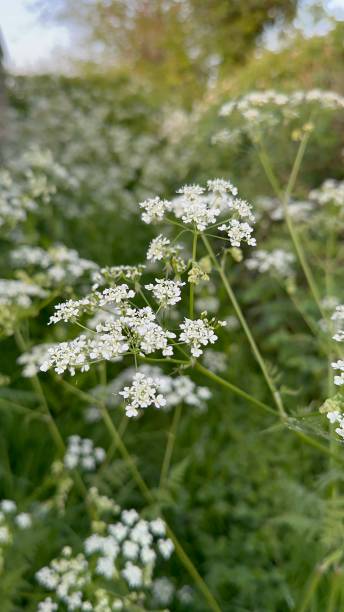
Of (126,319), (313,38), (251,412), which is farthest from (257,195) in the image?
(126,319)

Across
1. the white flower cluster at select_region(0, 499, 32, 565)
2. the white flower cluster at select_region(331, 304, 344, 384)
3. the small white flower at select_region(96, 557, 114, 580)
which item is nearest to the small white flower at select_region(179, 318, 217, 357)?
the white flower cluster at select_region(331, 304, 344, 384)

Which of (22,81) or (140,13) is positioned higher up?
(140,13)

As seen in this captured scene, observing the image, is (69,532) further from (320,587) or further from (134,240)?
(134,240)

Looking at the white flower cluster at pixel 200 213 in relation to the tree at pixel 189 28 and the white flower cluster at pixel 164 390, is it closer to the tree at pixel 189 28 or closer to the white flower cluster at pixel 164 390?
the white flower cluster at pixel 164 390

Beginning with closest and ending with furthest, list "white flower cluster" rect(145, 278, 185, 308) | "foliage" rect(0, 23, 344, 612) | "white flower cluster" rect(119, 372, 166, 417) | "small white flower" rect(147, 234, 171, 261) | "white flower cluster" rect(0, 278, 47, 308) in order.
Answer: "white flower cluster" rect(119, 372, 166, 417) < "white flower cluster" rect(145, 278, 185, 308) < "small white flower" rect(147, 234, 171, 261) < "foliage" rect(0, 23, 344, 612) < "white flower cluster" rect(0, 278, 47, 308)

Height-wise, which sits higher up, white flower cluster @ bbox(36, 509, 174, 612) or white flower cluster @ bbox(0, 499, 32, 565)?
white flower cluster @ bbox(0, 499, 32, 565)

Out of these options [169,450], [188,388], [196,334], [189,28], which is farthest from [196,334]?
[189,28]

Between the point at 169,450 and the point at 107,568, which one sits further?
the point at 169,450

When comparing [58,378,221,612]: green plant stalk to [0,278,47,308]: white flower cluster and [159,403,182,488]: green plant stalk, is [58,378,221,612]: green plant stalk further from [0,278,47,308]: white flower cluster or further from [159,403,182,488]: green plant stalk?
[0,278,47,308]: white flower cluster

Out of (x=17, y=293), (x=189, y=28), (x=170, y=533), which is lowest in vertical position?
(x=170, y=533)

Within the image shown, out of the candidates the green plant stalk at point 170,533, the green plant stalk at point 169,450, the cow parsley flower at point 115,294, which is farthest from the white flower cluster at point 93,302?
the green plant stalk at point 169,450

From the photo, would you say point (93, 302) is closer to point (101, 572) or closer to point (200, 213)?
point (200, 213)
